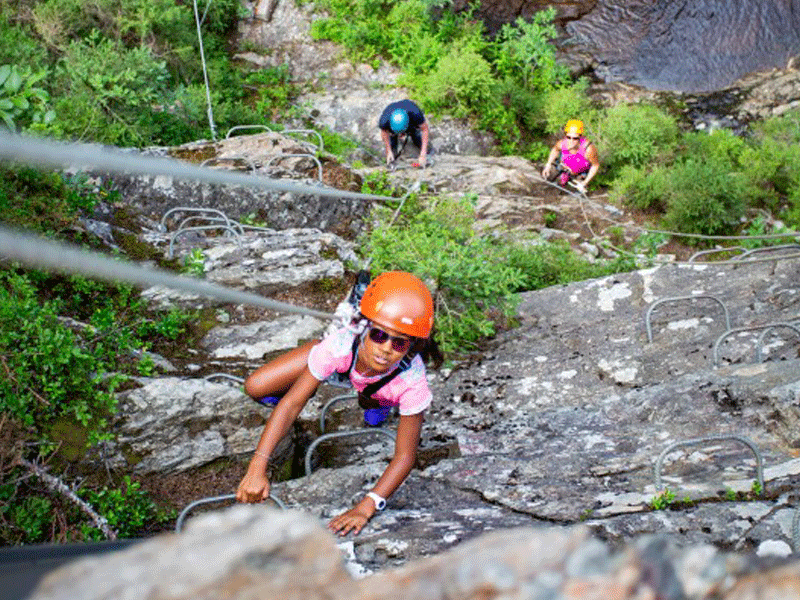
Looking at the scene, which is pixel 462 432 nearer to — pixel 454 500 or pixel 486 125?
pixel 454 500

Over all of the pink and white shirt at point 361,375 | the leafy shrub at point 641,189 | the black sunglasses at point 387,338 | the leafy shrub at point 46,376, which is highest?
the black sunglasses at point 387,338

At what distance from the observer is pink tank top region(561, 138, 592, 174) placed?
1155 centimetres

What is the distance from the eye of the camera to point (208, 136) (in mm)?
11500

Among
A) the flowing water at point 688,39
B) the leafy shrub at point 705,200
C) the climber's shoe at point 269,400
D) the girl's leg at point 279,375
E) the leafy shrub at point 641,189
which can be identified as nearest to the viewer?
the girl's leg at point 279,375

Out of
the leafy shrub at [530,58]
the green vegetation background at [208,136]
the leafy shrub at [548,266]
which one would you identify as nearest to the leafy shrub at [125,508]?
the green vegetation background at [208,136]

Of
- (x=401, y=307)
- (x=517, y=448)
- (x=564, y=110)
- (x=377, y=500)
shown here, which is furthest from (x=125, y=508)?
(x=564, y=110)

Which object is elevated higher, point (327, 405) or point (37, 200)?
point (37, 200)

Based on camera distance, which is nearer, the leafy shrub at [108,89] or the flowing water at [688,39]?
the leafy shrub at [108,89]

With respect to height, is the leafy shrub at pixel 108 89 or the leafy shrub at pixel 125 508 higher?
the leafy shrub at pixel 125 508

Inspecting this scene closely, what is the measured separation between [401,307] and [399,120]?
7117mm

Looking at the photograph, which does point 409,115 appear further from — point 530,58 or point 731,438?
point 731,438

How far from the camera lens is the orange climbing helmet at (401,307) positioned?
12.2 ft

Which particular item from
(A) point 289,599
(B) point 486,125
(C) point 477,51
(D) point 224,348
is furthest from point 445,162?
(A) point 289,599

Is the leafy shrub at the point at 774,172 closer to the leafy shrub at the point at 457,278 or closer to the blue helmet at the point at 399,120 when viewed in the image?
the blue helmet at the point at 399,120
